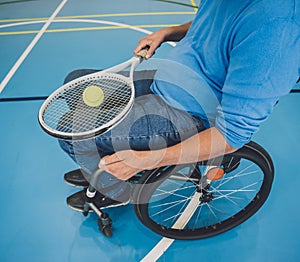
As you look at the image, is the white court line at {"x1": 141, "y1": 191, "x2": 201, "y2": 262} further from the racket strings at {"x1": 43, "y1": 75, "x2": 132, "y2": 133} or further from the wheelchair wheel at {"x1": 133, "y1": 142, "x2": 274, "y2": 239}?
the racket strings at {"x1": 43, "y1": 75, "x2": 132, "y2": 133}

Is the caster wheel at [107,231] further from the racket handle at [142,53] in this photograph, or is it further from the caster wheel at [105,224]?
the racket handle at [142,53]

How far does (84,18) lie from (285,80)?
287 centimetres

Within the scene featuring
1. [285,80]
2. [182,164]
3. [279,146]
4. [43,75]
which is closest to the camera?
[285,80]

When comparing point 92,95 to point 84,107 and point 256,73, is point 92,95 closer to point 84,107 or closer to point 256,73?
point 84,107

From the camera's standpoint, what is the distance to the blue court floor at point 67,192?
3.95 ft

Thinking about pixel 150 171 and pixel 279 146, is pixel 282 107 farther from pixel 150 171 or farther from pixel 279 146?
pixel 150 171

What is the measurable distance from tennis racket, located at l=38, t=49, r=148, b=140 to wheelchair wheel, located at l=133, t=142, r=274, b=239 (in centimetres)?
26

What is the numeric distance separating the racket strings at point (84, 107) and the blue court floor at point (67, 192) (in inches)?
21.2

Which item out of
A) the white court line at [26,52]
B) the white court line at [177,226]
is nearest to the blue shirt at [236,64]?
the white court line at [177,226]

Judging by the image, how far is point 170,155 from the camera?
0.87m

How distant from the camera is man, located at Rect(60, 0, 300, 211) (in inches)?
26.6

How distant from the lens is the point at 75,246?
4.02ft

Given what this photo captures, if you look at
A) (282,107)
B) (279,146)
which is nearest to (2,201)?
(279,146)

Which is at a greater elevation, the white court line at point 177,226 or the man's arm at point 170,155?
the man's arm at point 170,155
